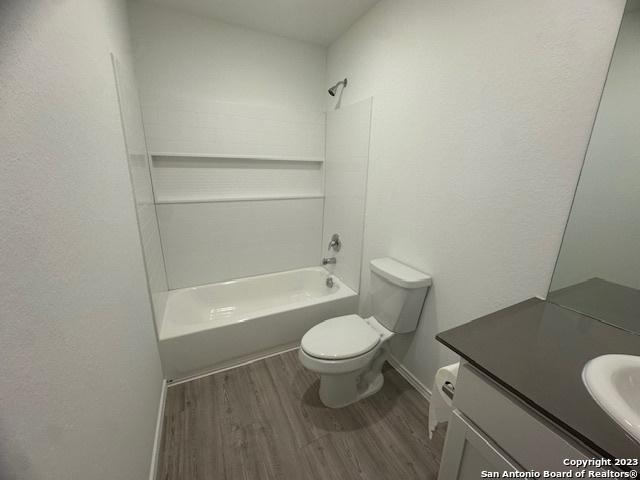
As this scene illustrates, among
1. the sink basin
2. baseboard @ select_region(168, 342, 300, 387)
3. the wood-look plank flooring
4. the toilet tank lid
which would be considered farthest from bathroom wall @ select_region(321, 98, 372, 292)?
the sink basin

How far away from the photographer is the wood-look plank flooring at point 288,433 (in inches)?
48.8

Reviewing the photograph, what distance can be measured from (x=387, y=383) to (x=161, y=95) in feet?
8.54

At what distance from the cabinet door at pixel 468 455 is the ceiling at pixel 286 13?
2295 millimetres

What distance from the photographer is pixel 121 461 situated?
85 centimetres

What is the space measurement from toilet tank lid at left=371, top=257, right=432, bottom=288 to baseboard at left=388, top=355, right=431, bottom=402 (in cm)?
70

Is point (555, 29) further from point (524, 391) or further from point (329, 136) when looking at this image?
point (329, 136)

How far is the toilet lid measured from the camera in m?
1.42

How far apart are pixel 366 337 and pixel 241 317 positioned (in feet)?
2.95

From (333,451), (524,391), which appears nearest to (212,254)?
(333,451)

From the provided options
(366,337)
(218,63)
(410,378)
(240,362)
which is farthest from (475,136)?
(240,362)

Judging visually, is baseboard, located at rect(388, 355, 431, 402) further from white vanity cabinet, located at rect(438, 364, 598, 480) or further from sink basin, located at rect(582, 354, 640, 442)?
sink basin, located at rect(582, 354, 640, 442)

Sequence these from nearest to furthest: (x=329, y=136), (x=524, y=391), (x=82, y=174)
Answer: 1. (x=524, y=391)
2. (x=82, y=174)
3. (x=329, y=136)

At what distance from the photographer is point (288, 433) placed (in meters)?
1.41

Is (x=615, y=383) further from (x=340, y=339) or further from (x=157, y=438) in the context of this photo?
(x=157, y=438)
